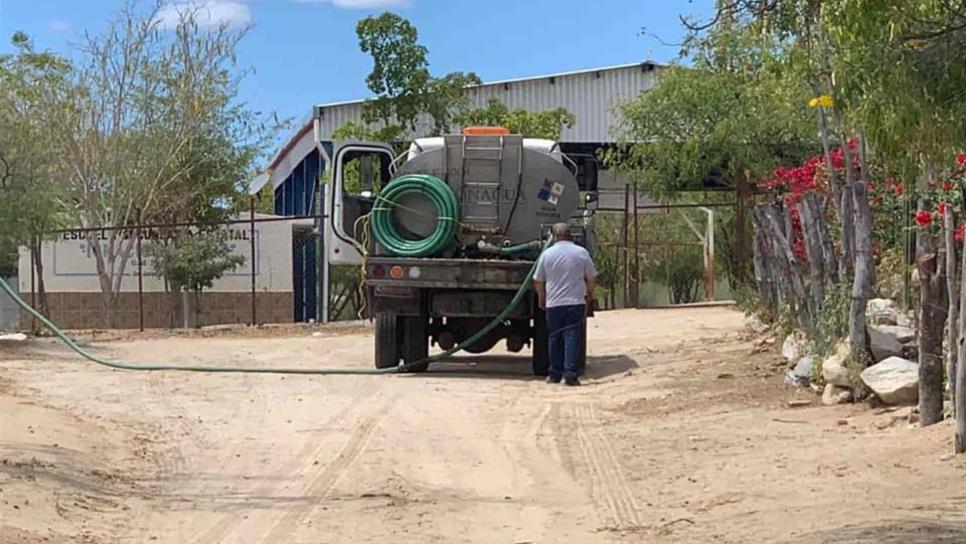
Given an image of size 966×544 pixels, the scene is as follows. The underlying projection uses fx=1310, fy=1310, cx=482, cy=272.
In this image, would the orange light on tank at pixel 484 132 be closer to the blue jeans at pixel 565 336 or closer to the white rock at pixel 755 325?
the blue jeans at pixel 565 336

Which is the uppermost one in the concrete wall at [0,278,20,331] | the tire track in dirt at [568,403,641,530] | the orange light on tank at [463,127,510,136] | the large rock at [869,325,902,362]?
the orange light on tank at [463,127,510,136]

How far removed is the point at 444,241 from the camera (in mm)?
14602

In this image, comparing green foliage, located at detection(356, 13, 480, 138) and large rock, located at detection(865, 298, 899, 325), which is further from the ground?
green foliage, located at detection(356, 13, 480, 138)

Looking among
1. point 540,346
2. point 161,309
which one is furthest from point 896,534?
point 161,309

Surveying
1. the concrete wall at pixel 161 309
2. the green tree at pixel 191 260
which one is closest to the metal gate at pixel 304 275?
the concrete wall at pixel 161 309

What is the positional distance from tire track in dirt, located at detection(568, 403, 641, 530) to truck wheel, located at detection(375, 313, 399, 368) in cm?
332

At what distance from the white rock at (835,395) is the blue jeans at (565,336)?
137 inches

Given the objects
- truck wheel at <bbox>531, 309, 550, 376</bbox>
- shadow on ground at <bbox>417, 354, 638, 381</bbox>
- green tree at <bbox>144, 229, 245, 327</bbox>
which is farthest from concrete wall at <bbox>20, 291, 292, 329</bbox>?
truck wheel at <bbox>531, 309, 550, 376</bbox>

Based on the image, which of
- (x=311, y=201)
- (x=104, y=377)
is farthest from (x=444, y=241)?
(x=311, y=201)

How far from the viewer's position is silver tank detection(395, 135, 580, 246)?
15000mm

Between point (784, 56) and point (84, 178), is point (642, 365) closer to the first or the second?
point (784, 56)

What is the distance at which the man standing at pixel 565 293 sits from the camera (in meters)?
13.9

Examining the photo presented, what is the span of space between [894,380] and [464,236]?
6.07m

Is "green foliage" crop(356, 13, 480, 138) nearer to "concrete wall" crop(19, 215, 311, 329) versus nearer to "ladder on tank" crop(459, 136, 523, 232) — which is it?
"concrete wall" crop(19, 215, 311, 329)
